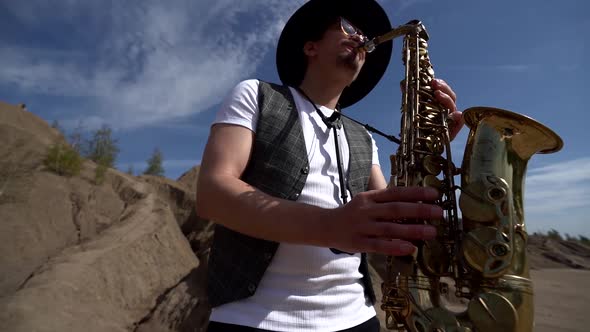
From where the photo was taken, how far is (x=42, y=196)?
6816 millimetres

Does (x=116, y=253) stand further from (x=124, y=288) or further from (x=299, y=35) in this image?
(x=299, y=35)

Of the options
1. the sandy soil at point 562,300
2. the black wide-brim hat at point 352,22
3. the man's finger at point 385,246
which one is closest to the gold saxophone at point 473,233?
the man's finger at point 385,246

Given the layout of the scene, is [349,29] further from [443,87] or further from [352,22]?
[443,87]

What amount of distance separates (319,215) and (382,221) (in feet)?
0.60

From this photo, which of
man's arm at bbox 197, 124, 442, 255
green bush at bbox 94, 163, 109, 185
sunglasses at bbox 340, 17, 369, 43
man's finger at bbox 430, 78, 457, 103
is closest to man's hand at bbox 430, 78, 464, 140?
man's finger at bbox 430, 78, 457, 103

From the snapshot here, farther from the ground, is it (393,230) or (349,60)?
(349,60)

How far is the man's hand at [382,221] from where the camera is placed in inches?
37.3

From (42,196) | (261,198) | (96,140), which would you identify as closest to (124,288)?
(42,196)

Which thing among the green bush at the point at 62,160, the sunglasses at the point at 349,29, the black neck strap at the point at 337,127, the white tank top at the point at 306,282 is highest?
the sunglasses at the point at 349,29

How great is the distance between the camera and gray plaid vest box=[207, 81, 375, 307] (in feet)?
4.64

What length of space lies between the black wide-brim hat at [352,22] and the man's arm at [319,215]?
127cm

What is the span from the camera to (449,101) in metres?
1.75

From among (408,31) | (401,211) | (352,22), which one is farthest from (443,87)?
(401,211)

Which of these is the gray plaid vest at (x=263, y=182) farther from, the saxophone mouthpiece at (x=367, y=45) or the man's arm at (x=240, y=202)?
the saxophone mouthpiece at (x=367, y=45)
